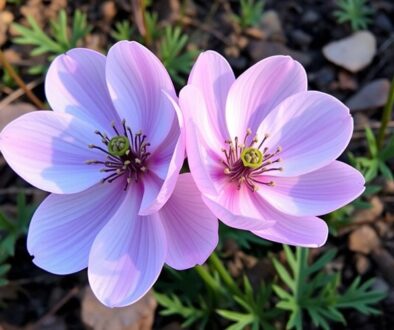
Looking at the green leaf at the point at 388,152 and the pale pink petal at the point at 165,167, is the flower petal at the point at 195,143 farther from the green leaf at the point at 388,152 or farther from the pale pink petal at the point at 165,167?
the green leaf at the point at 388,152

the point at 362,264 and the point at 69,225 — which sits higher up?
the point at 69,225

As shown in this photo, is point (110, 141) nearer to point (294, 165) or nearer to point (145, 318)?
point (294, 165)

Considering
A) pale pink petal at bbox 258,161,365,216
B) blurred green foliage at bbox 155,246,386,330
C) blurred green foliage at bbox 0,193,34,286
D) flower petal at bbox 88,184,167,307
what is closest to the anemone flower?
flower petal at bbox 88,184,167,307

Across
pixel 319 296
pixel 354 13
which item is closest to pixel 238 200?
pixel 319 296

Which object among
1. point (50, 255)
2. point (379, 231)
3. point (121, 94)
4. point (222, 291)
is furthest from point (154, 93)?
point (379, 231)

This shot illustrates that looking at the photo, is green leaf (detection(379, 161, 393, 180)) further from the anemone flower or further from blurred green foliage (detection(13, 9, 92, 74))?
blurred green foliage (detection(13, 9, 92, 74))

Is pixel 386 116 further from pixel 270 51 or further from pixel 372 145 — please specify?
pixel 270 51
